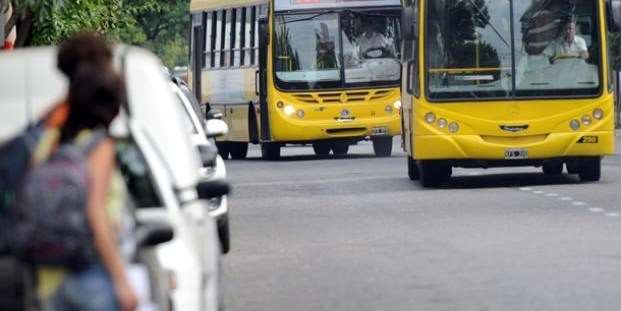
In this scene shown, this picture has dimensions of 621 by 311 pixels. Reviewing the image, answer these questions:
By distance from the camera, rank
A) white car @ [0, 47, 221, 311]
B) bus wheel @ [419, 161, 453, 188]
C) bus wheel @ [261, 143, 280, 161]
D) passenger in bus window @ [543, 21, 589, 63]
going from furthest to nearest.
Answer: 1. bus wheel @ [261, 143, 280, 161]
2. bus wheel @ [419, 161, 453, 188]
3. passenger in bus window @ [543, 21, 589, 63]
4. white car @ [0, 47, 221, 311]

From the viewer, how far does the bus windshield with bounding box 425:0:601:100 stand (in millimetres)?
26172

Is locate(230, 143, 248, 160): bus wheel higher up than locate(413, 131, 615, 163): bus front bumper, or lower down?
lower down

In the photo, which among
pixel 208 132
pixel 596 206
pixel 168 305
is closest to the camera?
pixel 168 305

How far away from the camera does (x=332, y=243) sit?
1809 cm

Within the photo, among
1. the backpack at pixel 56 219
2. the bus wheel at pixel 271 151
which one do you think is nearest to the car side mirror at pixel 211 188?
the backpack at pixel 56 219

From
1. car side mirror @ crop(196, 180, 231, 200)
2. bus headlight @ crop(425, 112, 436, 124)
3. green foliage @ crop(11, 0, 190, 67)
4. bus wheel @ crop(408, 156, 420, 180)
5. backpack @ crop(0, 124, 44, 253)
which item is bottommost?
bus wheel @ crop(408, 156, 420, 180)

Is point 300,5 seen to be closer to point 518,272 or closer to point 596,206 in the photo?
point 596,206

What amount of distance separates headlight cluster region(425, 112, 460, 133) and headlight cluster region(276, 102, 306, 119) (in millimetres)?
12166

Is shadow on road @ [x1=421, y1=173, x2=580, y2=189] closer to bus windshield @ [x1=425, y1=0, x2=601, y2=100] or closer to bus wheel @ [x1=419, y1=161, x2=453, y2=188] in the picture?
bus wheel @ [x1=419, y1=161, x2=453, y2=188]

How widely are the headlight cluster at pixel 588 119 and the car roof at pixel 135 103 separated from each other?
17493 millimetres

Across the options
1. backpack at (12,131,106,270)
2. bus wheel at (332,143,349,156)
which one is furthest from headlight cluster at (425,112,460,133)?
backpack at (12,131,106,270)

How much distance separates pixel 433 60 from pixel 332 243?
8.61 metres

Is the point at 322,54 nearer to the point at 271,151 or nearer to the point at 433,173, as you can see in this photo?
the point at 271,151

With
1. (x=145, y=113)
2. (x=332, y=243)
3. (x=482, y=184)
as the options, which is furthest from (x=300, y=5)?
(x=145, y=113)
